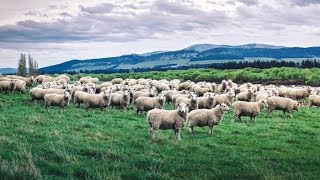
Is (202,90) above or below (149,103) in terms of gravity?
below

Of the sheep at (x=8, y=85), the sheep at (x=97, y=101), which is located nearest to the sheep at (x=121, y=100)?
the sheep at (x=97, y=101)

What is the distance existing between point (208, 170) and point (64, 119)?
12230mm

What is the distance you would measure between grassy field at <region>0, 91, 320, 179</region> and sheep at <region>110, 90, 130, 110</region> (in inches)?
222

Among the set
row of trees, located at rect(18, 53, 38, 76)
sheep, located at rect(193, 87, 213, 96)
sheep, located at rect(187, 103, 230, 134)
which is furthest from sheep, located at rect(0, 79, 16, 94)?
row of trees, located at rect(18, 53, 38, 76)

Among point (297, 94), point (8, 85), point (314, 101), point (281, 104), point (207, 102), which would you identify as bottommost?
point (314, 101)

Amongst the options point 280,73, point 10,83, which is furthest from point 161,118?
point 280,73

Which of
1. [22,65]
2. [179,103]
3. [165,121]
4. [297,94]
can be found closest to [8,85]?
[179,103]

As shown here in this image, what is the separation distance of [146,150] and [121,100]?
14.9 m

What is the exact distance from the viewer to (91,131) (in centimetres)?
A: 1873

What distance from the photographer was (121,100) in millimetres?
29719

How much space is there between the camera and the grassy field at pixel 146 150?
11.6 meters

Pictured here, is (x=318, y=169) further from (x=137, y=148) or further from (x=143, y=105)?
(x=143, y=105)

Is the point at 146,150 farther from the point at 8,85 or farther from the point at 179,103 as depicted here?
the point at 8,85

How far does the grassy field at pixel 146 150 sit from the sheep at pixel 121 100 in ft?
18.5
